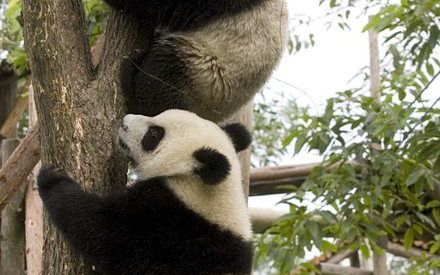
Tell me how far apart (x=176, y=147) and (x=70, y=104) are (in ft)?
1.61

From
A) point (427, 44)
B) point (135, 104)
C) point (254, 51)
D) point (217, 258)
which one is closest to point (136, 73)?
point (135, 104)

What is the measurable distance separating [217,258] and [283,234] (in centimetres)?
202

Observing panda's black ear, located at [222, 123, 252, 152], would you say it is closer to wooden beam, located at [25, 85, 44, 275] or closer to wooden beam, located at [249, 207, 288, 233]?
wooden beam, located at [25, 85, 44, 275]

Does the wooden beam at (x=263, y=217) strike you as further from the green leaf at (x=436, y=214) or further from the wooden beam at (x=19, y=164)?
the wooden beam at (x=19, y=164)

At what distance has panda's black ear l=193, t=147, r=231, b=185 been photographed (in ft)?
10.4

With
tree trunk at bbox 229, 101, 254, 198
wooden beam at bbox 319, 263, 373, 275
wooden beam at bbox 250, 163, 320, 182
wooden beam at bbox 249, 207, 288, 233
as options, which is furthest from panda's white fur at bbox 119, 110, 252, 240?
wooden beam at bbox 319, 263, 373, 275

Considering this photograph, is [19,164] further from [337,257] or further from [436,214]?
[337,257]

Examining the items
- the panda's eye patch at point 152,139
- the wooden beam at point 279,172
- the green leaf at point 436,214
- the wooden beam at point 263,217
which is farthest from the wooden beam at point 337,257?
the panda's eye patch at point 152,139

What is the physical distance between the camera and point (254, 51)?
399 cm

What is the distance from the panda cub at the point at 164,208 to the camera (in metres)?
3.15

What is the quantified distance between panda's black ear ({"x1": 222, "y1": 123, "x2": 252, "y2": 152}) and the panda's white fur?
230 millimetres

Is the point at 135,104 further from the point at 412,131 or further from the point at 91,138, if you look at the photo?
the point at 412,131

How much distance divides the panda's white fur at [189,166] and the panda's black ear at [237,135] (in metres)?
0.23

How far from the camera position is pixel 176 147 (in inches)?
130
